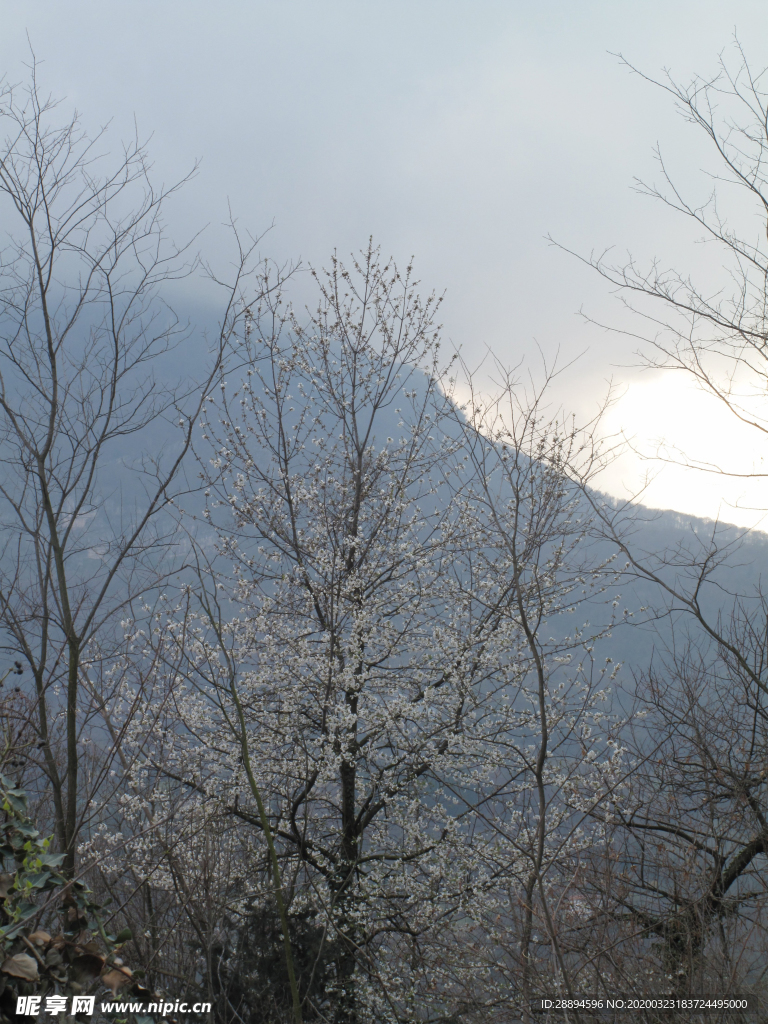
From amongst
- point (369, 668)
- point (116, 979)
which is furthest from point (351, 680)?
point (116, 979)

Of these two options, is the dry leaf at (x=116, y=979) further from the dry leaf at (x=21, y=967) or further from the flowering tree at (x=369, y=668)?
the flowering tree at (x=369, y=668)

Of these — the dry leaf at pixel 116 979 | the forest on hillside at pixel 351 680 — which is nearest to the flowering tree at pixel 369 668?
the forest on hillside at pixel 351 680

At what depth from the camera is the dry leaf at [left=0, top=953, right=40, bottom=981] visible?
148 cm

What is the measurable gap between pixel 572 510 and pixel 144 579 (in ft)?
17.5

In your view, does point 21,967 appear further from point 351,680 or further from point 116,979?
point 351,680

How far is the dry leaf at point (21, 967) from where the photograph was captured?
1.48 metres

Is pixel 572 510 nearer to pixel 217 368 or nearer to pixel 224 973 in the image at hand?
pixel 217 368

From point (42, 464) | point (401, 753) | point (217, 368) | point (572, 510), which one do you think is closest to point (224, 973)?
point (401, 753)

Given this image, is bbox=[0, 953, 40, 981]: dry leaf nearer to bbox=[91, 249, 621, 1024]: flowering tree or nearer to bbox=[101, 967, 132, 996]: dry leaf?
bbox=[101, 967, 132, 996]: dry leaf

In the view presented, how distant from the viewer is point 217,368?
4.37 meters

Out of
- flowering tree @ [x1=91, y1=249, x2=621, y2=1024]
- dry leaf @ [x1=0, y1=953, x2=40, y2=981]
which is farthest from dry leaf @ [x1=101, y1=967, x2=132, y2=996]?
flowering tree @ [x1=91, y1=249, x2=621, y2=1024]

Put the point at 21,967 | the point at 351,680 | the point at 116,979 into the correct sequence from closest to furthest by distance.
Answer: the point at 21,967 → the point at 116,979 → the point at 351,680

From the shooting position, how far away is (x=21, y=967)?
1.50m

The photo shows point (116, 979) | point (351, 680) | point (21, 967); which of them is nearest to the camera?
point (21, 967)
